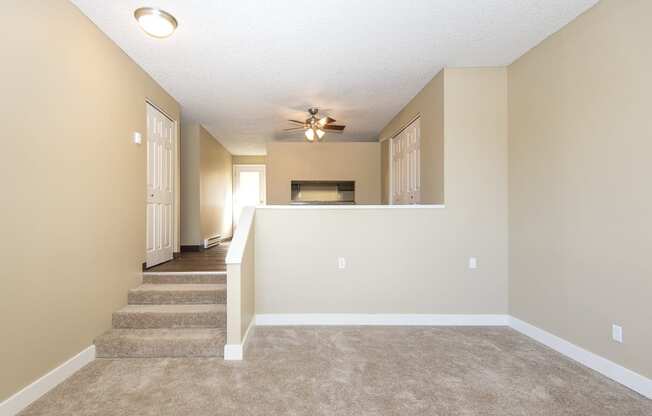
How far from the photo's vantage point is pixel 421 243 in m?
3.62

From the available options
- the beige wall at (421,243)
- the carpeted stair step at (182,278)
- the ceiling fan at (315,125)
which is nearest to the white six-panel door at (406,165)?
the beige wall at (421,243)

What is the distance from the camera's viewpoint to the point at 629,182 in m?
2.27

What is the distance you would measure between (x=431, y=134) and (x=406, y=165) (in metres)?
1.20

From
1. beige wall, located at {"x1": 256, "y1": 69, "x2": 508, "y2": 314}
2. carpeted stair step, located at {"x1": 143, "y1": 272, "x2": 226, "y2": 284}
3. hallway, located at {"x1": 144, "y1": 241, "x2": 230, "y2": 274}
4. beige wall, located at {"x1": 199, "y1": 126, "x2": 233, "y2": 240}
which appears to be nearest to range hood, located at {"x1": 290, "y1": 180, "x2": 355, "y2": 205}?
beige wall, located at {"x1": 199, "y1": 126, "x2": 233, "y2": 240}

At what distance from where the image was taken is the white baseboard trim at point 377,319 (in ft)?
11.7

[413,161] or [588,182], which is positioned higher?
[413,161]

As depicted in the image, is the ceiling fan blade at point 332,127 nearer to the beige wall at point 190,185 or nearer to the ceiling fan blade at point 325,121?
the ceiling fan blade at point 325,121

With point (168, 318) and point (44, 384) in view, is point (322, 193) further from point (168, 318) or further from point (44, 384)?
point (44, 384)

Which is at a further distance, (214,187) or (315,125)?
(214,187)

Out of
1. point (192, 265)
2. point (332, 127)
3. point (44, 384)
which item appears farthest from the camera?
point (332, 127)

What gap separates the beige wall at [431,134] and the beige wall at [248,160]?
524 cm

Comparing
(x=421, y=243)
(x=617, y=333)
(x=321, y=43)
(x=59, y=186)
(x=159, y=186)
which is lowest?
(x=617, y=333)

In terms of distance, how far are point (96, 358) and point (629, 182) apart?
14.3ft

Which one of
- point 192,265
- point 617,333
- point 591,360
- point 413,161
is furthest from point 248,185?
point 617,333
